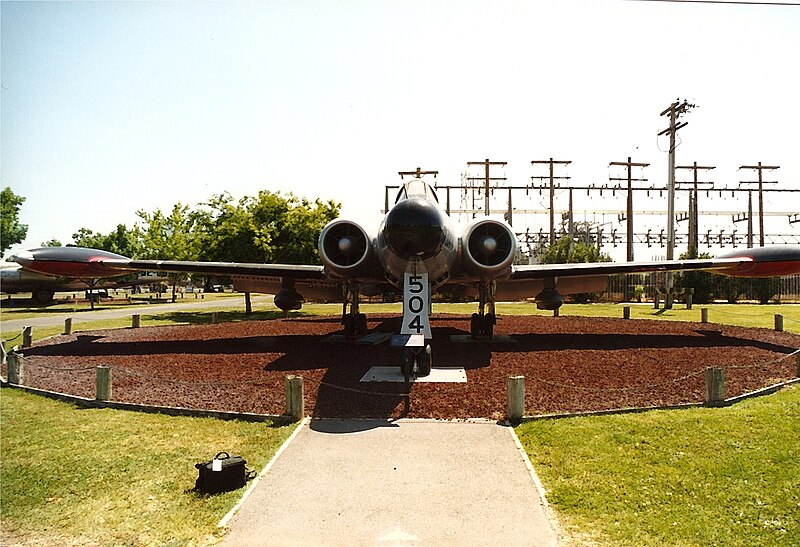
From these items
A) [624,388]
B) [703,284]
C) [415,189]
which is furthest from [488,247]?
[703,284]

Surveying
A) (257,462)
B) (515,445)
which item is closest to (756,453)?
(515,445)

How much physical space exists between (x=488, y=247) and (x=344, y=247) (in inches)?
160

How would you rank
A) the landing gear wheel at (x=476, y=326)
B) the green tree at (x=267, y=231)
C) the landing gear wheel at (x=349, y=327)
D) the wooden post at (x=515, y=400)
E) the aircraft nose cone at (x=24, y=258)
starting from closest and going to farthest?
the wooden post at (x=515, y=400) < the aircraft nose cone at (x=24, y=258) < the landing gear wheel at (x=349, y=327) < the landing gear wheel at (x=476, y=326) < the green tree at (x=267, y=231)

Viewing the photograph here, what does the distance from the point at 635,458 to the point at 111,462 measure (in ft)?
22.2

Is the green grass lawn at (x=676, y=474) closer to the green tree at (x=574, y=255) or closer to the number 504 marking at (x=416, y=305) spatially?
the number 504 marking at (x=416, y=305)

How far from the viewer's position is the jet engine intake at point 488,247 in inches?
554

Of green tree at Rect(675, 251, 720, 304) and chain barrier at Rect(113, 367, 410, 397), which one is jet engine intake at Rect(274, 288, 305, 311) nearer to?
chain barrier at Rect(113, 367, 410, 397)

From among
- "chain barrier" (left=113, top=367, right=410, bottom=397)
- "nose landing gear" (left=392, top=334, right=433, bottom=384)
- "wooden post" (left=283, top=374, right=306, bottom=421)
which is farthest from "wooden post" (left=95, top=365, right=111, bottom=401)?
"nose landing gear" (left=392, top=334, right=433, bottom=384)

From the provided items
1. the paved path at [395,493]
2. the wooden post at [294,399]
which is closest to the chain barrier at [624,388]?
the paved path at [395,493]

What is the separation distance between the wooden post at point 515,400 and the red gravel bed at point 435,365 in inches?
15.4

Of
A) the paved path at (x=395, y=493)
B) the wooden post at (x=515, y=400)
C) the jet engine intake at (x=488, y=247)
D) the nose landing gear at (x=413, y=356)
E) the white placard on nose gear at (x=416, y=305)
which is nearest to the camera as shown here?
the paved path at (x=395, y=493)

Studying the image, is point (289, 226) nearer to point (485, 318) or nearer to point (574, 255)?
point (485, 318)

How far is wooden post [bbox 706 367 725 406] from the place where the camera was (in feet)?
28.7

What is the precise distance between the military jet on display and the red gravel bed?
148cm
